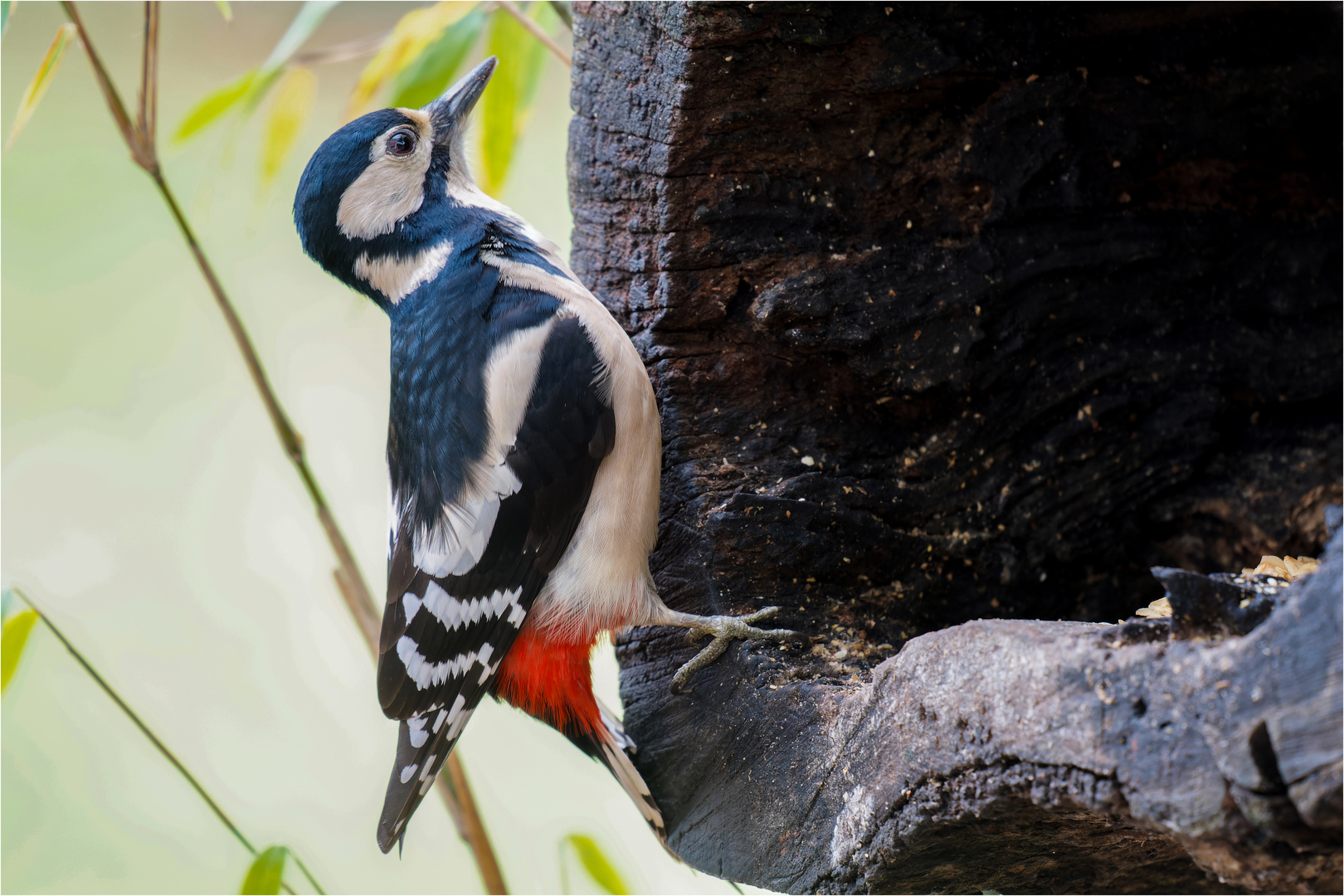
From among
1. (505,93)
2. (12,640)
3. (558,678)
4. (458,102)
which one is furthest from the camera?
(505,93)

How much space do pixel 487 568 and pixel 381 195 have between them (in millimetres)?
615

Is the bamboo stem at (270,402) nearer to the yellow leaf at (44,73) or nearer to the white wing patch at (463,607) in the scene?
the yellow leaf at (44,73)

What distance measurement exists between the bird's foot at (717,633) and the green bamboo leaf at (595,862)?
15.7 inches

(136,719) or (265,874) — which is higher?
(136,719)

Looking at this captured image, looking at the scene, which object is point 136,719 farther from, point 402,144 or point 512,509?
point 402,144

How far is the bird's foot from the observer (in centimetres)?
134

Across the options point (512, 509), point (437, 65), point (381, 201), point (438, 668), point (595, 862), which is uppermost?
point (437, 65)

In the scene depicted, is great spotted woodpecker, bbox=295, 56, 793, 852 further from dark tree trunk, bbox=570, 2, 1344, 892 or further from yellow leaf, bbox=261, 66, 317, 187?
yellow leaf, bbox=261, 66, 317, 187

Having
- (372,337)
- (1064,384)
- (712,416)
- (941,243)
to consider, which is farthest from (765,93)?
(372,337)

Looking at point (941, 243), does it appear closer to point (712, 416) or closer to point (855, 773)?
point (712, 416)

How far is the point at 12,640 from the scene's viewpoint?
1324 millimetres

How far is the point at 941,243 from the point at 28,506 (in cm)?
238

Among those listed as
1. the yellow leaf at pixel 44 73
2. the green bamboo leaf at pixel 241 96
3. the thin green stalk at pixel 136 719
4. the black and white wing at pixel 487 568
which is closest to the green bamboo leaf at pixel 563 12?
the green bamboo leaf at pixel 241 96

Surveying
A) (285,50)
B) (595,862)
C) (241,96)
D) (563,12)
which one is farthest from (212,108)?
(595,862)
